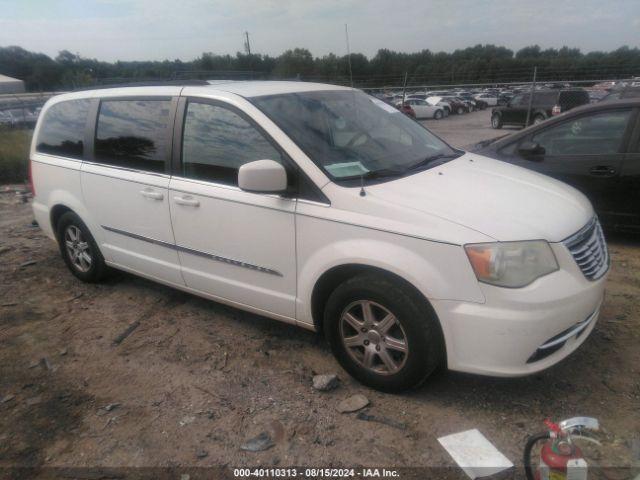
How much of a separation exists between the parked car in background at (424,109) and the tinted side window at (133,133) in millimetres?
26921

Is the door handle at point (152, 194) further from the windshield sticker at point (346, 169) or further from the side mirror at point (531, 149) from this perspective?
the side mirror at point (531, 149)

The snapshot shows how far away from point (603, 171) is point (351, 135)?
2.96 m

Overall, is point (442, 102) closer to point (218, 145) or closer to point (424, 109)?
point (424, 109)

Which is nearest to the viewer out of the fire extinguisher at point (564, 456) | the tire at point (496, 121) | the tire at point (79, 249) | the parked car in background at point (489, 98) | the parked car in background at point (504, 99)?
the fire extinguisher at point (564, 456)

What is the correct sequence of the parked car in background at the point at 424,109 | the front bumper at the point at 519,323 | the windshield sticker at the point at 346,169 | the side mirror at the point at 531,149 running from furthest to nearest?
the parked car in background at the point at 424,109 < the side mirror at the point at 531,149 < the windshield sticker at the point at 346,169 < the front bumper at the point at 519,323

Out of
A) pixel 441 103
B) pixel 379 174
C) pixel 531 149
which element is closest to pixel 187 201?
pixel 379 174

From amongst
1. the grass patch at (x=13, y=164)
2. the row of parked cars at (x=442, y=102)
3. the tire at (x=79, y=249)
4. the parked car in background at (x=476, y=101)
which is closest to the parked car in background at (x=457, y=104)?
the row of parked cars at (x=442, y=102)

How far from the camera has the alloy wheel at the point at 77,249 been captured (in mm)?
4488

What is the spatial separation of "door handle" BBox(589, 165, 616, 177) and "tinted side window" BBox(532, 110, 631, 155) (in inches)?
5.8

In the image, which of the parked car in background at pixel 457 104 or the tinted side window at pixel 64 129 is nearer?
the tinted side window at pixel 64 129

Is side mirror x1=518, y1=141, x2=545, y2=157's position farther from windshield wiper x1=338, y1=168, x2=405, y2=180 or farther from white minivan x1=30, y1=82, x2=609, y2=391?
windshield wiper x1=338, y1=168, x2=405, y2=180

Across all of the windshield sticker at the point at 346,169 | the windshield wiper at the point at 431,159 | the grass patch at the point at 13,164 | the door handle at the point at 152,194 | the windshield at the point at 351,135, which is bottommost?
the grass patch at the point at 13,164

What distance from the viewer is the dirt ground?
249cm

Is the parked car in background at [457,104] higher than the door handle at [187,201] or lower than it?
lower
